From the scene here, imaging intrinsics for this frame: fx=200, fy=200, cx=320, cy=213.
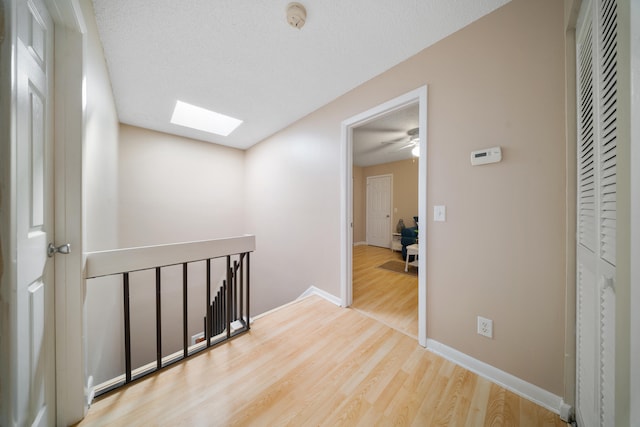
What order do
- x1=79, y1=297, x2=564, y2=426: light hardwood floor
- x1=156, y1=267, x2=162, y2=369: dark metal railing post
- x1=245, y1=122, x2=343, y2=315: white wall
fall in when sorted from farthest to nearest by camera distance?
x1=245, y1=122, x2=343, y2=315: white wall → x1=156, y1=267, x2=162, y2=369: dark metal railing post → x1=79, y1=297, x2=564, y2=426: light hardwood floor

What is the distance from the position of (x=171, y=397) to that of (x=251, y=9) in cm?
238

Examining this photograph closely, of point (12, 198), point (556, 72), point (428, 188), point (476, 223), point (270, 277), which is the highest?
point (556, 72)

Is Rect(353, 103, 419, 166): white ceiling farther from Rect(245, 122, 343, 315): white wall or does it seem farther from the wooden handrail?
the wooden handrail

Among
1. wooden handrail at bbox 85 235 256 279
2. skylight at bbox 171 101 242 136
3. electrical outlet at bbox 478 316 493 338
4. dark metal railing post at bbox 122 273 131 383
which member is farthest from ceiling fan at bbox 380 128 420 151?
dark metal railing post at bbox 122 273 131 383

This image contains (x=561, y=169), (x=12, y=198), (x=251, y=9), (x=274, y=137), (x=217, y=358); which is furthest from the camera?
(x=274, y=137)

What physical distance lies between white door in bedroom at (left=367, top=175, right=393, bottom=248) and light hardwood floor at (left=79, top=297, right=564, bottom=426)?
3.94m

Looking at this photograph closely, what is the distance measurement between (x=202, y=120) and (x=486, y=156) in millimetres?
3442

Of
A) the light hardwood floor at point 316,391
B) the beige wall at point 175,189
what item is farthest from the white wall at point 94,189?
the beige wall at point 175,189

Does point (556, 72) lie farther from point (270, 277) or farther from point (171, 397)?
point (270, 277)

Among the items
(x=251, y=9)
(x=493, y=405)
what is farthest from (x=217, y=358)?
(x=251, y=9)

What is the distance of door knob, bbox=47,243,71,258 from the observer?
90cm

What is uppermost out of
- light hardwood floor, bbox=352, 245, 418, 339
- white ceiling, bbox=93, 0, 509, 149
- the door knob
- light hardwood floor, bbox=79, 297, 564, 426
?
white ceiling, bbox=93, 0, 509, 149

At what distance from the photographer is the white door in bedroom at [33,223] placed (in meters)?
0.67

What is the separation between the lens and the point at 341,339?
1668 mm
